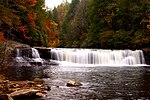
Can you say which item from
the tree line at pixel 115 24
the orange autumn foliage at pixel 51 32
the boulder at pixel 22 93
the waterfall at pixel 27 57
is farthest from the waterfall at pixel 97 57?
the boulder at pixel 22 93

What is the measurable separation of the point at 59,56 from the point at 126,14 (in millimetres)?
20540

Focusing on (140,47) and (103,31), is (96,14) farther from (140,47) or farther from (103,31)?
(140,47)

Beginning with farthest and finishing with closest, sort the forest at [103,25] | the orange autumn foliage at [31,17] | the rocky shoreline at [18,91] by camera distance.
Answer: the forest at [103,25]
the orange autumn foliage at [31,17]
the rocky shoreline at [18,91]

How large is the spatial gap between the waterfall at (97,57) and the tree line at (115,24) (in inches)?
254

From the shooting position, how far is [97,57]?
131 feet

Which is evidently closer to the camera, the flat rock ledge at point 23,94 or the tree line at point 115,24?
the flat rock ledge at point 23,94

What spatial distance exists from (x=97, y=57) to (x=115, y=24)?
2017 cm

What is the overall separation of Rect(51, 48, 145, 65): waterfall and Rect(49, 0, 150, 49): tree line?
21.2 ft

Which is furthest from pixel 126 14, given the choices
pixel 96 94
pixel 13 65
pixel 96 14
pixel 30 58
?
pixel 96 94

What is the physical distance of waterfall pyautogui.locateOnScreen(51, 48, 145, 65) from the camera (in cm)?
3938

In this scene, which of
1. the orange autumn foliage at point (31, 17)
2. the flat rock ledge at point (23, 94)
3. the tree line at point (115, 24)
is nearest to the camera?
the flat rock ledge at point (23, 94)

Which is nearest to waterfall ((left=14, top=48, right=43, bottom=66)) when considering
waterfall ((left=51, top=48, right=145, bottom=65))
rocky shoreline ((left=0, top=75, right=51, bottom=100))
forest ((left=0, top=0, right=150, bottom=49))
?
waterfall ((left=51, top=48, right=145, bottom=65))

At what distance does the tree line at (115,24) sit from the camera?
49.6m

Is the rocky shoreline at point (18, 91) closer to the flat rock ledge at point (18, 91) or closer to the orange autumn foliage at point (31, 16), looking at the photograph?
the flat rock ledge at point (18, 91)
